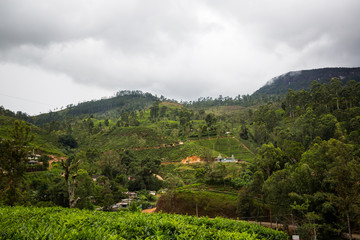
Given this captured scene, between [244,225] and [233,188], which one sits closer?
[244,225]

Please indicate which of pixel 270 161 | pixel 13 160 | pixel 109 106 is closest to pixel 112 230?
pixel 13 160

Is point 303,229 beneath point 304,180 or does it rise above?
beneath

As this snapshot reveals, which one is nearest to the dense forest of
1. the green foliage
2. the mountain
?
the green foliage

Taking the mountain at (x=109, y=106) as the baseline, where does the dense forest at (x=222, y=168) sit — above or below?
below

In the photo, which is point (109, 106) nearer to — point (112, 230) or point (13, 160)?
point (13, 160)

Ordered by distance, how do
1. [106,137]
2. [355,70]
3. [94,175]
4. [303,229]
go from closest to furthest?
[303,229]
[94,175]
[106,137]
[355,70]

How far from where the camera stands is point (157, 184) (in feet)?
143

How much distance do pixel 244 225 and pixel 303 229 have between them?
10.9 m

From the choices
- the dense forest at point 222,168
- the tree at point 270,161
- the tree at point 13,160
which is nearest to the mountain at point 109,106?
the dense forest at point 222,168

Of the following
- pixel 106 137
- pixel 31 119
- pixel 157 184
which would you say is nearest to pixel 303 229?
pixel 157 184

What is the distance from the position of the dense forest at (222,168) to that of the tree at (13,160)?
57mm

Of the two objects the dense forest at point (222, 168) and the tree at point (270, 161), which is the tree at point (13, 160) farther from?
the tree at point (270, 161)

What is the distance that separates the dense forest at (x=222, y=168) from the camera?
14781mm

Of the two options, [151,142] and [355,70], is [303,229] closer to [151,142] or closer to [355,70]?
[151,142]
